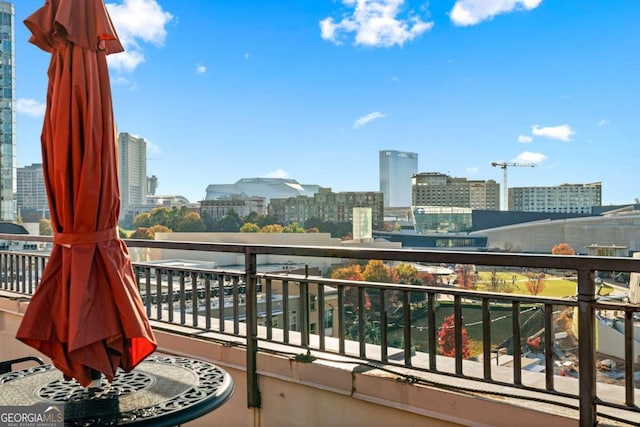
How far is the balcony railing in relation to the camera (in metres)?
2.01

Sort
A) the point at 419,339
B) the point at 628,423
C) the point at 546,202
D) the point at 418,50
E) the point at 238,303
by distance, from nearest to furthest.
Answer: the point at 628,423 < the point at 419,339 < the point at 238,303 < the point at 546,202 < the point at 418,50

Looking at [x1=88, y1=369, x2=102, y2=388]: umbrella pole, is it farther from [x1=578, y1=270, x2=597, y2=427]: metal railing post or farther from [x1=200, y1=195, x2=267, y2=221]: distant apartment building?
[x1=200, y1=195, x2=267, y2=221]: distant apartment building

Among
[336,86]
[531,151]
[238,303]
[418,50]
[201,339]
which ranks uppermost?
[418,50]

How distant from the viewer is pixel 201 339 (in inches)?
134

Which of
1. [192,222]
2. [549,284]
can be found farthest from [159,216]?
[549,284]

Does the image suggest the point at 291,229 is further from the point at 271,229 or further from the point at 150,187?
the point at 150,187

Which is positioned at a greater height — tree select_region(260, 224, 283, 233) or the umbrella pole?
tree select_region(260, 224, 283, 233)

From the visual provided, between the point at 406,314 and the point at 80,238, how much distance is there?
60.2 inches

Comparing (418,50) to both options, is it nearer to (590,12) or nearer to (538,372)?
(590,12)

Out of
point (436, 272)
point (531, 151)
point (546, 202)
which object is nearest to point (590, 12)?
point (531, 151)

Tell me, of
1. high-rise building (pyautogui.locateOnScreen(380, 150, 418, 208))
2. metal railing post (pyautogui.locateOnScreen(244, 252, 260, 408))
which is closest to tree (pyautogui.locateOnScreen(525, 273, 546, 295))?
metal railing post (pyautogui.locateOnScreen(244, 252, 260, 408))

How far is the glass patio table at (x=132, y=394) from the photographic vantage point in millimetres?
1754

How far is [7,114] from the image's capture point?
10.0 m

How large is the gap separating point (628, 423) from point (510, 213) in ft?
56.7
